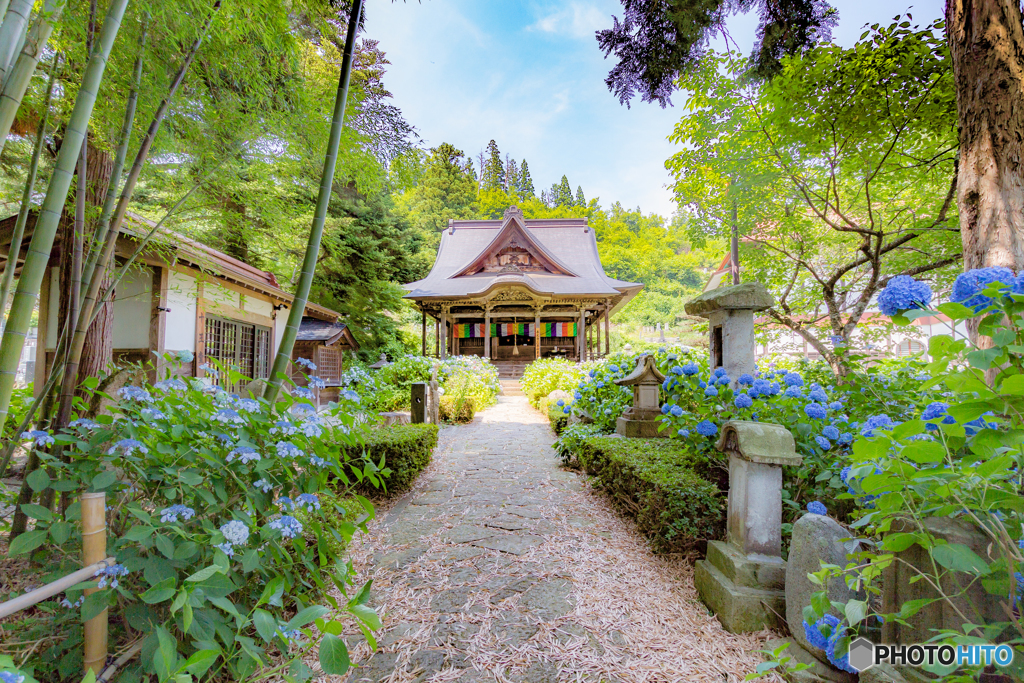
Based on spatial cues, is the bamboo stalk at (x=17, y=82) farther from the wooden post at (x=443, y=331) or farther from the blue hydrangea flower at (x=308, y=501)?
the wooden post at (x=443, y=331)

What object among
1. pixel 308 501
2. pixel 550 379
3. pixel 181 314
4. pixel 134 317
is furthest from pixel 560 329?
pixel 308 501

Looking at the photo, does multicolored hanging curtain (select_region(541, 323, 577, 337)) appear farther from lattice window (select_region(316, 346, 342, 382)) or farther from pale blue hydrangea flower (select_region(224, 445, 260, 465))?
pale blue hydrangea flower (select_region(224, 445, 260, 465))

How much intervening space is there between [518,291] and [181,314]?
407 inches

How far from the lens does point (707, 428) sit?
249 cm

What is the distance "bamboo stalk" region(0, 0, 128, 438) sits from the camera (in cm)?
118

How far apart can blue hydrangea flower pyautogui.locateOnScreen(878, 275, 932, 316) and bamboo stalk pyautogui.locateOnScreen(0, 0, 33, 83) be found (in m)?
2.30

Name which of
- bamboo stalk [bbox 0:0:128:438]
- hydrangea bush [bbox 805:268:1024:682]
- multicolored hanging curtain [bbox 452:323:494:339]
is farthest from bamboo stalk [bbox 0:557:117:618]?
multicolored hanging curtain [bbox 452:323:494:339]

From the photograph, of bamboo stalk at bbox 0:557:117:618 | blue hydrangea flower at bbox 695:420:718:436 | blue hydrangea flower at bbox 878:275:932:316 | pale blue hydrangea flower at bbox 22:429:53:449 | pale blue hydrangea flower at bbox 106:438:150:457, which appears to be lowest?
bamboo stalk at bbox 0:557:117:618

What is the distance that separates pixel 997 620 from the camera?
42.3 inches

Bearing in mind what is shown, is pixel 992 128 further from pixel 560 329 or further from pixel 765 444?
pixel 560 329

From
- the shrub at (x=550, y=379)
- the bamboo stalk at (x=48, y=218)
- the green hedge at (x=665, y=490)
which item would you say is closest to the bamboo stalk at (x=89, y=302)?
the bamboo stalk at (x=48, y=218)

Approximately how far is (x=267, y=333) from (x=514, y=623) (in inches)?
324

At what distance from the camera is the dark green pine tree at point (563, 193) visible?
36.1m

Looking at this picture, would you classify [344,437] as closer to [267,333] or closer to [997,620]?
[997,620]
